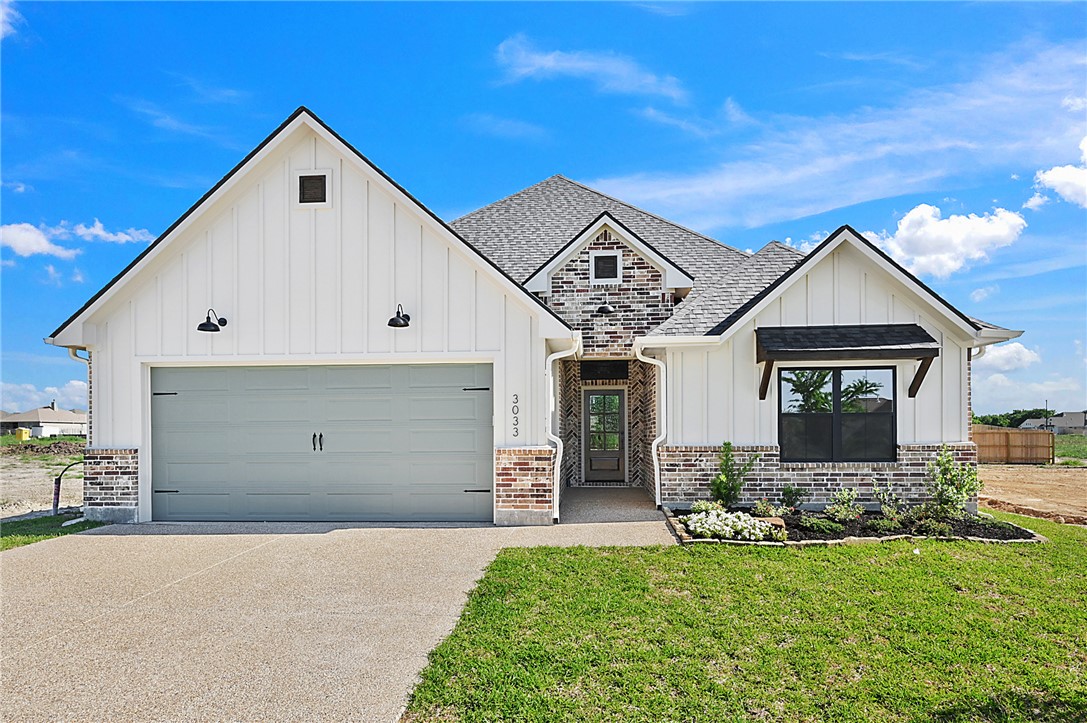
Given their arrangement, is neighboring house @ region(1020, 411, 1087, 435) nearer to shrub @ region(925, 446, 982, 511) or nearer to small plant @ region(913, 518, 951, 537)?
shrub @ region(925, 446, 982, 511)

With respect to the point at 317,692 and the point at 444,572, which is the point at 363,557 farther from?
the point at 317,692

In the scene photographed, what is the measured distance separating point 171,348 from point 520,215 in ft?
26.3

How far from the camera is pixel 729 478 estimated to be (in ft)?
33.0

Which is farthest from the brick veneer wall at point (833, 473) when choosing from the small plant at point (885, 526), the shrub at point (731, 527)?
the shrub at point (731, 527)

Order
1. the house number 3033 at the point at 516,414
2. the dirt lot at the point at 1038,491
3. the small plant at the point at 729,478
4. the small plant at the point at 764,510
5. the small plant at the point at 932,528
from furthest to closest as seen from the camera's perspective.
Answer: the dirt lot at the point at 1038,491 < the small plant at the point at 729,478 < the house number 3033 at the point at 516,414 < the small plant at the point at 764,510 < the small plant at the point at 932,528

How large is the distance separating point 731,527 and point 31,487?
17579 mm

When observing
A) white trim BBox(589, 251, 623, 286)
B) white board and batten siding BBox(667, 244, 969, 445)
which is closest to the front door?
white trim BBox(589, 251, 623, 286)

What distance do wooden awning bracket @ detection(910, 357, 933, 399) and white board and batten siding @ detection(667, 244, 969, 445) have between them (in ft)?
0.46

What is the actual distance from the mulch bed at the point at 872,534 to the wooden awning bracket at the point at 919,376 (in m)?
1.94

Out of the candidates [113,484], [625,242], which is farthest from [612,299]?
[113,484]

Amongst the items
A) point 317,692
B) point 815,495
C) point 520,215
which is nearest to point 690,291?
point 815,495

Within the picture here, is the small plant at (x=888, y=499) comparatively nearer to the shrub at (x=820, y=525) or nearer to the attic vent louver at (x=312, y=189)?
the shrub at (x=820, y=525)

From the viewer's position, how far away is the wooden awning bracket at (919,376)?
9695mm

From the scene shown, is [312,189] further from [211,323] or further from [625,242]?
[625,242]
